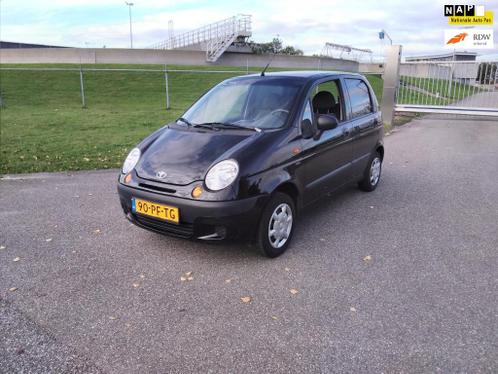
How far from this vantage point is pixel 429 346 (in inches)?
107

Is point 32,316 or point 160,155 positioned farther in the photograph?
point 160,155


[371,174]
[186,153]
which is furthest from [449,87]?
[186,153]

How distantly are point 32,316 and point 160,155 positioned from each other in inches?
66.9

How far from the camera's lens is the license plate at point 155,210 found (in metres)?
3.60

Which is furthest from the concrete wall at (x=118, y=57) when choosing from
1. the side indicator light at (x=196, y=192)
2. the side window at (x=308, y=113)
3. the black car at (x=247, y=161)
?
the side indicator light at (x=196, y=192)

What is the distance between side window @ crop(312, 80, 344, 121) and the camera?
476 cm

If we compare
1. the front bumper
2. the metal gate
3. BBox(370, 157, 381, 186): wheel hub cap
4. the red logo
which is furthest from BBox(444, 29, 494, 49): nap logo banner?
the front bumper

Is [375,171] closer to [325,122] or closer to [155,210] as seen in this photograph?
[325,122]

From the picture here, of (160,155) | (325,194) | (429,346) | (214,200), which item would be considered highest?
(160,155)

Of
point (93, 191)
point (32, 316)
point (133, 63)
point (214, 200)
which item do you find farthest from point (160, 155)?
point (133, 63)

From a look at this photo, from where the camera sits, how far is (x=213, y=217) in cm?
348

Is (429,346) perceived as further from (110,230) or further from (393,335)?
(110,230)

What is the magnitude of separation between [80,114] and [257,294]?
12166mm

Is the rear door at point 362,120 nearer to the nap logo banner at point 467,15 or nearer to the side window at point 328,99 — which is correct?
the side window at point 328,99
